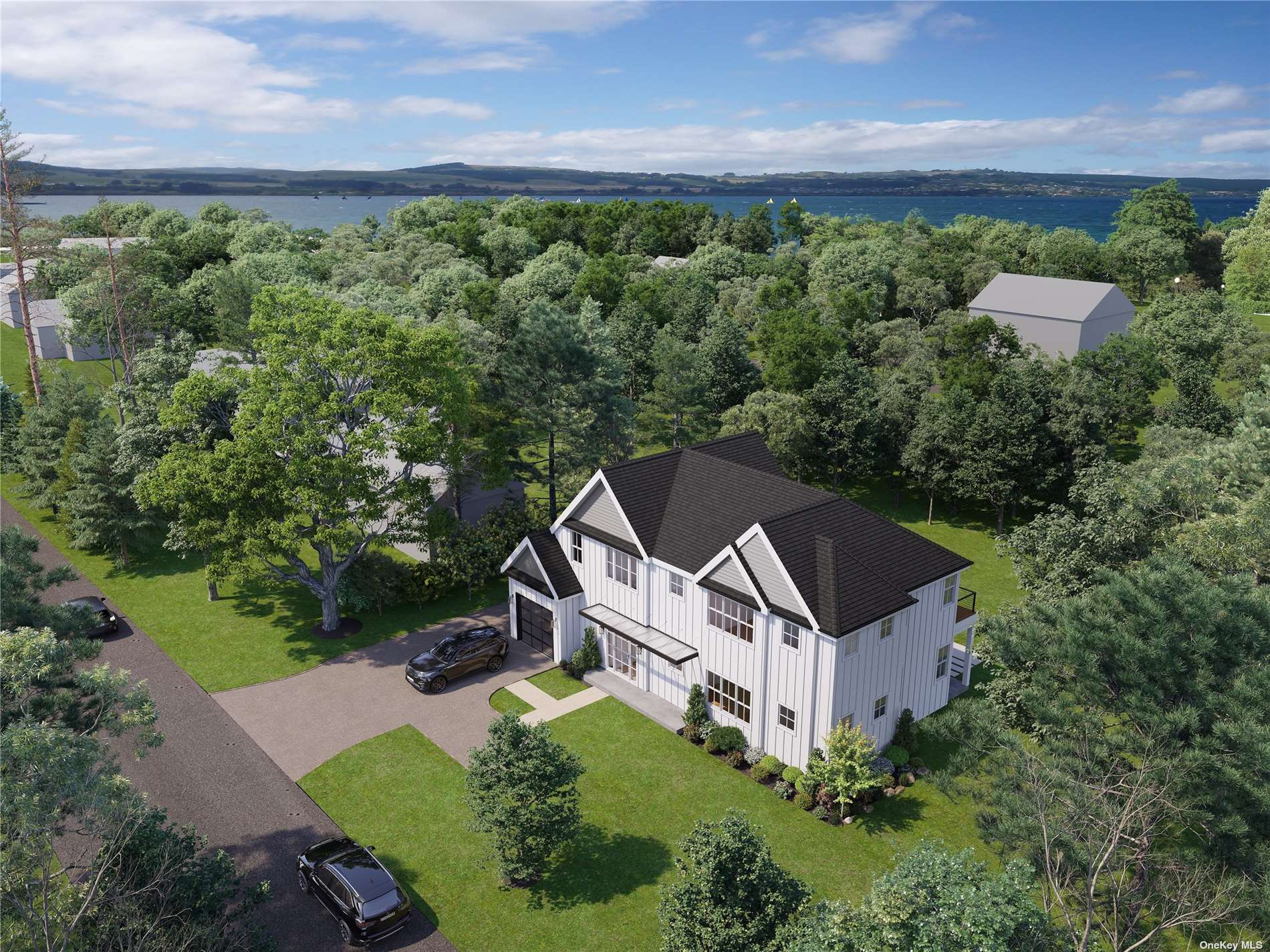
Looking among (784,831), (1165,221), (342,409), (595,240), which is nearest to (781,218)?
(595,240)

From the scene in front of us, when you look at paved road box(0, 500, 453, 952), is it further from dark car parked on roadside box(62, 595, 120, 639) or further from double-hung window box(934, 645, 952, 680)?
double-hung window box(934, 645, 952, 680)

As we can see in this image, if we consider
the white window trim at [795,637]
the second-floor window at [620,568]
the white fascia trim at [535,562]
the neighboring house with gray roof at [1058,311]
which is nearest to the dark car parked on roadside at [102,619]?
the white fascia trim at [535,562]

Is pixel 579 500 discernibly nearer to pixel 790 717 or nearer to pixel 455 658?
pixel 455 658

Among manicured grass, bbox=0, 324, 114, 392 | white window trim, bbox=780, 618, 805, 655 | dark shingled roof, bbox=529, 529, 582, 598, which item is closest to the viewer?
white window trim, bbox=780, 618, 805, 655

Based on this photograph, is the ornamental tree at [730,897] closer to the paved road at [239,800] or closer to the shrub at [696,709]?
the paved road at [239,800]

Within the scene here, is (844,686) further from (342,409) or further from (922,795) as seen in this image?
(342,409)

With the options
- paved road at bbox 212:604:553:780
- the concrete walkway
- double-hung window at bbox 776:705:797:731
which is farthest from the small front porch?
double-hung window at bbox 776:705:797:731
